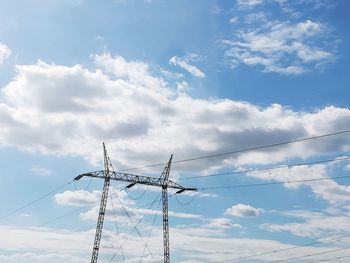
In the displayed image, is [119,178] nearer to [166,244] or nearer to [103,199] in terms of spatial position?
[103,199]

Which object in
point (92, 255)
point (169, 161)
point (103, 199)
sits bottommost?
point (92, 255)

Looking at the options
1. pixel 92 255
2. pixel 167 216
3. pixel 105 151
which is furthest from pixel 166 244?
pixel 105 151

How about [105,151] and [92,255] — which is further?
[105,151]

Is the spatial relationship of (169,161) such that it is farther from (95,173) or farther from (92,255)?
(92,255)

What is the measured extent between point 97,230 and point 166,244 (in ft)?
50.9

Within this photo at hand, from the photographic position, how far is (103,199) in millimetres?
163875

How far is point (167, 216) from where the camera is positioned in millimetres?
165250

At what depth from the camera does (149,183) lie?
167 meters

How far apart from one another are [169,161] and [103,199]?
19.5m

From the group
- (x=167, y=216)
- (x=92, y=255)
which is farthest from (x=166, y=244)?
(x=92, y=255)

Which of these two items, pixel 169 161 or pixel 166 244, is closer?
pixel 166 244

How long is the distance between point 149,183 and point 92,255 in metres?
20.4

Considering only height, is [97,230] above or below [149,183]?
below

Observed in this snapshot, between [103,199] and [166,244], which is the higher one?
[103,199]
